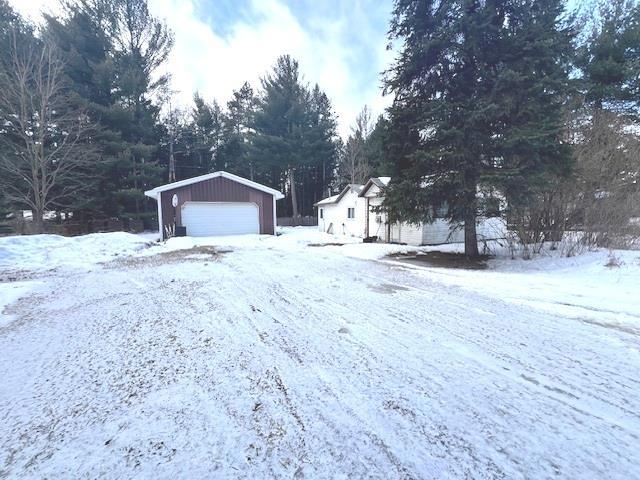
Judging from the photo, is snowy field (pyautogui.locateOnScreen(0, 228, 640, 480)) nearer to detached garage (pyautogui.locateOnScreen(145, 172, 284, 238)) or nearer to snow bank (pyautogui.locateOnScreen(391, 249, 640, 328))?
snow bank (pyautogui.locateOnScreen(391, 249, 640, 328))

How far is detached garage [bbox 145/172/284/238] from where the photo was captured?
50.8 ft

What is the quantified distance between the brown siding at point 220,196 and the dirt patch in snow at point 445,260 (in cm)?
1016

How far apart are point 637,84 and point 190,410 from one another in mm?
19671

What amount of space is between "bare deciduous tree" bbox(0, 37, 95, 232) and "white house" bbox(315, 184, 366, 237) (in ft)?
48.5

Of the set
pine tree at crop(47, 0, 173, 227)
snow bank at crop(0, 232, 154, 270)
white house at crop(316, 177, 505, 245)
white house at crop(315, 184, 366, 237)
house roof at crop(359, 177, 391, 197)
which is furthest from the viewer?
pine tree at crop(47, 0, 173, 227)

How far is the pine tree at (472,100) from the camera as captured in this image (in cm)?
718

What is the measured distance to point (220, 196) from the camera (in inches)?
645

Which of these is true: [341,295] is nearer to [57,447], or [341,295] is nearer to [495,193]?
[57,447]

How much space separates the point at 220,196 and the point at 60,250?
810 cm

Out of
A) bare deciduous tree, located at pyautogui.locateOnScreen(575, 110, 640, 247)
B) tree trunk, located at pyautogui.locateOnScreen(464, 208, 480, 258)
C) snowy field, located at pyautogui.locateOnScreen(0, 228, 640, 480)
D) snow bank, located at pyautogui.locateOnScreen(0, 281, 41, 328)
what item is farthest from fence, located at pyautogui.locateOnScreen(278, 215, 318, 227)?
snowy field, located at pyautogui.locateOnScreen(0, 228, 640, 480)

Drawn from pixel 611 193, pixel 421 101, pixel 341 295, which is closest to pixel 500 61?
pixel 421 101

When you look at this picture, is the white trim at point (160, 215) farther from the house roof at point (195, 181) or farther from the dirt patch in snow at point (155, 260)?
the dirt patch in snow at point (155, 260)

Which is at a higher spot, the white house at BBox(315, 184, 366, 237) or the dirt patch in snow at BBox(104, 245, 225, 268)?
the white house at BBox(315, 184, 366, 237)

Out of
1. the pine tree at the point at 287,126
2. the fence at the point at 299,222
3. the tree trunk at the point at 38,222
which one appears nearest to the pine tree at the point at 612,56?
the pine tree at the point at 287,126
